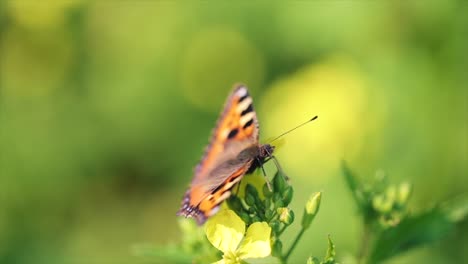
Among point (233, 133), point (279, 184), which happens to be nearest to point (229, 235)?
point (279, 184)

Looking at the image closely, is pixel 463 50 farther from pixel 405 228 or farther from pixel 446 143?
pixel 405 228

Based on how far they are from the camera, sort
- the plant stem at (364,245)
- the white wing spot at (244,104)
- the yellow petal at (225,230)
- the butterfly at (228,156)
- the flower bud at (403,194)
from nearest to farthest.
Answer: the butterfly at (228,156) < the yellow petal at (225,230) < the white wing spot at (244,104) < the plant stem at (364,245) < the flower bud at (403,194)

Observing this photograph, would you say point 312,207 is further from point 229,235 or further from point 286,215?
point 229,235

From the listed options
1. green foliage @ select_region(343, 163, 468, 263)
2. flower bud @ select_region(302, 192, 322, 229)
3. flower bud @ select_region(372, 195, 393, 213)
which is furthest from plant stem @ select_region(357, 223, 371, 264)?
flower bud @ select_region(302, 192, 322, 229)

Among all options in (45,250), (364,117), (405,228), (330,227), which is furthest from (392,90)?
(45,250)

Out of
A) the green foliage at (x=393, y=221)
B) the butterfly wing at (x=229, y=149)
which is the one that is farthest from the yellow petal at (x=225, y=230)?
the green foliage at (x=393, y=221)

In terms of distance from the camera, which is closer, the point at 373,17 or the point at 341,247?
the point at 341,247

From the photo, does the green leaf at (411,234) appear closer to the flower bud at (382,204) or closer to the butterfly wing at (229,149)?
the flower bud at (382,204)
